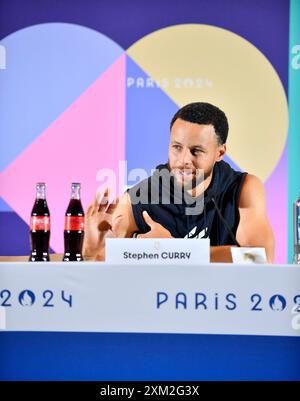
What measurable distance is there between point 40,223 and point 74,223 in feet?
0.39

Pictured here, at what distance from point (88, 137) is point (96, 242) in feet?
1.49

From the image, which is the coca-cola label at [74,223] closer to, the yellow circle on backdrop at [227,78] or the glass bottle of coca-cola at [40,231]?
the glass bottle of coca-cola at [40,231]

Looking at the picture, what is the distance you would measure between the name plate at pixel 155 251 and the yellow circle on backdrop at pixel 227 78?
3.06ft

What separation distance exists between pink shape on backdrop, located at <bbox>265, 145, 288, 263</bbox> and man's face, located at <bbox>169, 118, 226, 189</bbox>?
0.82ft

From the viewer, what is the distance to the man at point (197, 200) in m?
2.54

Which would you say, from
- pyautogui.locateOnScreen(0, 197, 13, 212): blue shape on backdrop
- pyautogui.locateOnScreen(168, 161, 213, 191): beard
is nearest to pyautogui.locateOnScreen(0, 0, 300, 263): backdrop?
pyautogui.locateOnScreen(0, 197, 13, 212): blue shape on backdrop

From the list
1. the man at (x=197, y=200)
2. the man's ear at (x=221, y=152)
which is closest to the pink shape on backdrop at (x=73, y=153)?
the man at (x=197, y=200)

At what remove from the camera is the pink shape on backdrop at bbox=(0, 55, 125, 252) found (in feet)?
8.36

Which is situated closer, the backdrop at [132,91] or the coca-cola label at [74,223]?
the coca-cola label at [74,223]

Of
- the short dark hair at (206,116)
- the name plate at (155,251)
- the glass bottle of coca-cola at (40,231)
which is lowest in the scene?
the name plate at (155,251)

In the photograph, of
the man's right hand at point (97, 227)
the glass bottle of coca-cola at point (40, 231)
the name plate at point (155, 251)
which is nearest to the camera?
the name plate at point (155, 251)

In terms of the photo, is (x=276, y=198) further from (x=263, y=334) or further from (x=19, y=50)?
(x=19, y=50)

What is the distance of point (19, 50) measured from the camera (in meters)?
2.53

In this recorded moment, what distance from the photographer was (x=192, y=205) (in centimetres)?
256
